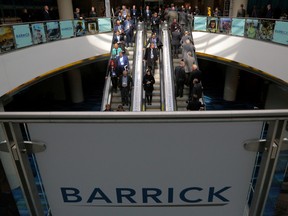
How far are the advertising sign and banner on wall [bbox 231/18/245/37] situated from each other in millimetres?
12189

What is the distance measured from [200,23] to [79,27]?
637 cm

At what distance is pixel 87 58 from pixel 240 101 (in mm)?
11025

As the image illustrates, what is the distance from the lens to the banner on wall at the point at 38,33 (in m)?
11.0

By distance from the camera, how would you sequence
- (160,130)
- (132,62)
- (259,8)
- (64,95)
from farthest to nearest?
(64,95), (259,8), (132,62), (160,130)

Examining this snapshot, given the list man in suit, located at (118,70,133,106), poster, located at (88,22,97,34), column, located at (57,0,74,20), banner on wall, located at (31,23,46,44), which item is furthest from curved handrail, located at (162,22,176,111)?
column, located at (57,0,74,20)

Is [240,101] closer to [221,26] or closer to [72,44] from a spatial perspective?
[221,26]

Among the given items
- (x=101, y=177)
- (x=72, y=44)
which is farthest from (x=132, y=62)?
(x=101, y=177)

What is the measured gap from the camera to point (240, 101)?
64.1 feet

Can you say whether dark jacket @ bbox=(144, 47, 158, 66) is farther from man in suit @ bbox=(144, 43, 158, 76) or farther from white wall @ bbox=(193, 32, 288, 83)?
white wall @ bbox=(193, 32, 288, 83)

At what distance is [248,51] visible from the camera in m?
12.3

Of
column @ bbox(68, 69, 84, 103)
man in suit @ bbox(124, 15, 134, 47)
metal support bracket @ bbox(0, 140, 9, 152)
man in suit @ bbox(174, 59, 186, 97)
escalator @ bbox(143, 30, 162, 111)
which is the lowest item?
column @ bbox(68, 69, 84, 103)

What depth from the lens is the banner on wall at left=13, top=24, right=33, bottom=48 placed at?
10023mm

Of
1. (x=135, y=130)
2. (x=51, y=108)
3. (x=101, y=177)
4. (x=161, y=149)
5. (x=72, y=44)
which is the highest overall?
(x=135, y=130)

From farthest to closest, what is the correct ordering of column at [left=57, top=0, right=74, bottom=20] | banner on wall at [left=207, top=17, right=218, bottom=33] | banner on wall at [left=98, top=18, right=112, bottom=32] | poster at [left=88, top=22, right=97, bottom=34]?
column at [left=57, top=0, right=74, bottom=20]
banner on wall at [left=98, top=18, right=112, bottom=32]
poster at [left=88, top=22, right=97, bottom=34]
banner on wall at [left=207, top=17, right=218, bottom=33]
